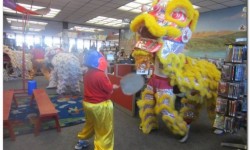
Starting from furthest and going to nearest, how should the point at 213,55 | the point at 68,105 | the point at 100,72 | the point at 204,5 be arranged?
the point at 213,55 → the point at 204,5 → the point at 68,105 → the point at 100,72

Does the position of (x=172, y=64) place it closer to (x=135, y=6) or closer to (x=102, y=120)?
(x=102, y=120)

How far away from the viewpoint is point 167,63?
236cm

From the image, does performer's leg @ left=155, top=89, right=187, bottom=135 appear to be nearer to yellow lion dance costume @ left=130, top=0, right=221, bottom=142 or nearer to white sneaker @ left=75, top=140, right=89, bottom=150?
yellow lion dance costume @ left=130, top=0, right=221, bottom=142

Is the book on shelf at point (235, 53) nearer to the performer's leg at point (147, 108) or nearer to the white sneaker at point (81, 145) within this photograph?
the performer's leg at point (147, 108)

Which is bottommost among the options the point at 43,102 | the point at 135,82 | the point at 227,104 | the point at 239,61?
the point at 43,102

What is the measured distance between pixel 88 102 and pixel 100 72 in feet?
1.10

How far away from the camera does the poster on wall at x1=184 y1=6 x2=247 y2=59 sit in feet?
22.2

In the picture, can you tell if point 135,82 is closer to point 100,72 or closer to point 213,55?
point 100,72

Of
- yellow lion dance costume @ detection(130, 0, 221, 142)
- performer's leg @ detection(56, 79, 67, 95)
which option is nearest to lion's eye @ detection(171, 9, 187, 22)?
yellow lion dance costume @ detection(130, 0, 221, 142)

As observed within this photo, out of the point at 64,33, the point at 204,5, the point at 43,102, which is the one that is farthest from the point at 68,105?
the point at 64,33

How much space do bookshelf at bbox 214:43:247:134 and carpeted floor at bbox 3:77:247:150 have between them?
0.26 m

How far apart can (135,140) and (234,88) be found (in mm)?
1387

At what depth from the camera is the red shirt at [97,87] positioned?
195cm

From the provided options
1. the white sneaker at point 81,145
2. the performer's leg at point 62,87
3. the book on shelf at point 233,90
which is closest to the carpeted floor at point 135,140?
the white sneaker at point 81,145
